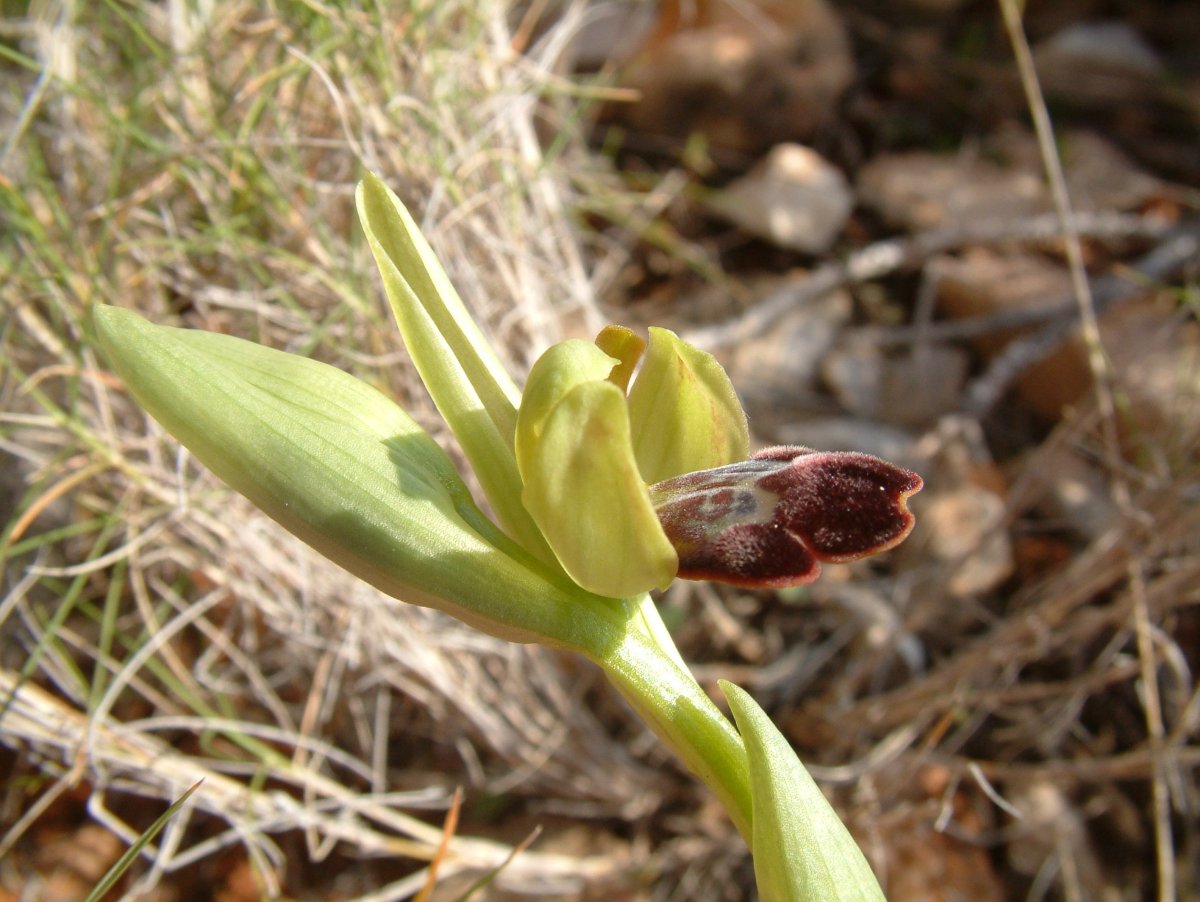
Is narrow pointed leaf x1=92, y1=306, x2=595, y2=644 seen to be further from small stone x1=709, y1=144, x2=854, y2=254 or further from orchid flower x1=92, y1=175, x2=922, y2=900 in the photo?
small stone x1=709, y1=144, x2=854, y2=254

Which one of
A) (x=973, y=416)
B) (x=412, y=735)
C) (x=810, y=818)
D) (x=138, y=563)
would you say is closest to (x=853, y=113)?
(x=973, y=416)

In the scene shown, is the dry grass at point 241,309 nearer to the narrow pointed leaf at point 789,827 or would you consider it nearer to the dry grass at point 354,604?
the dry grass at point 354,604

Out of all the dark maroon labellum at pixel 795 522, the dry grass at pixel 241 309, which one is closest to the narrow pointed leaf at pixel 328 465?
the dark maroon labellum at pixel 795 522

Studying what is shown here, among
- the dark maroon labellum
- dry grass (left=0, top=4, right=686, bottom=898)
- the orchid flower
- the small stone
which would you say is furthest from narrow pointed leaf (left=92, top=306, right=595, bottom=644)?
the small stone

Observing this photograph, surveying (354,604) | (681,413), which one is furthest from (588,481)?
(354,604)

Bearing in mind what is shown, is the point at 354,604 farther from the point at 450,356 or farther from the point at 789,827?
the point at 789,827
